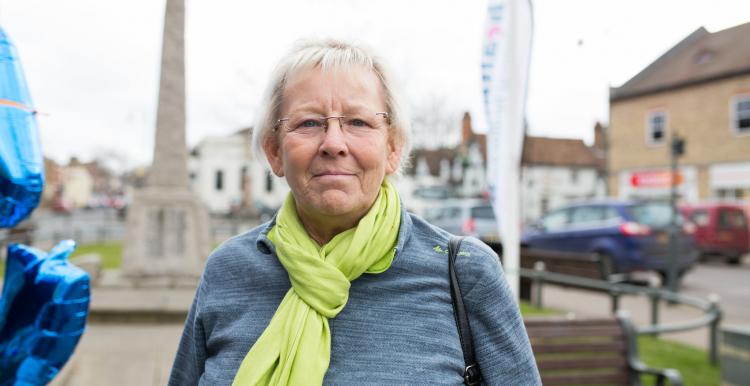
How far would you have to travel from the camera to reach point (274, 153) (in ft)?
5.30

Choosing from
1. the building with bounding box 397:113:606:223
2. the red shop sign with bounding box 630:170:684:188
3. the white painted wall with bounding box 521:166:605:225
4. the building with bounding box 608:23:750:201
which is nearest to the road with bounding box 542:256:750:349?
the red shop sign with bounding box 630:170:684:188

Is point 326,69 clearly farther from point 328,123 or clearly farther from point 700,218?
point 700,218

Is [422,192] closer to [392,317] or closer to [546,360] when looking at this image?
[546,360]

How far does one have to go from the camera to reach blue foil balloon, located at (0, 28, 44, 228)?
1457 mm

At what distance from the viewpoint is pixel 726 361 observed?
12.6 feet

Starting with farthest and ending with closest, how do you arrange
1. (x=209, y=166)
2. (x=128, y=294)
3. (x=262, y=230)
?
(x=209, y=166) → (x=128, y=294) → (x=262, y=230)

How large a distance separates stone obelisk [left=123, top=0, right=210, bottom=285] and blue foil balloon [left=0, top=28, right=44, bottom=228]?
6849mm

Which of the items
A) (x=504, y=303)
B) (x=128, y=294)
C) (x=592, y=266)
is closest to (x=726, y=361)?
(x=504, y=303)

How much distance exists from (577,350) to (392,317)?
2.67 meters

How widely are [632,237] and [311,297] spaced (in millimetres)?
9598

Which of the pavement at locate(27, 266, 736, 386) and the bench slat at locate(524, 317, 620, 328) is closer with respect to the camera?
the bench slat at locate(524, 317, 620, 328)

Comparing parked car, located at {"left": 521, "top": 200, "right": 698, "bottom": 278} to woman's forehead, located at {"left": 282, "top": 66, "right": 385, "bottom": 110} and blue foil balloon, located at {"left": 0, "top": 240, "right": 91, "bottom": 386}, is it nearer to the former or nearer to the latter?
woman's forehead, located at {"left": 282, "top": 66, "right": 385, "bottom": 110}

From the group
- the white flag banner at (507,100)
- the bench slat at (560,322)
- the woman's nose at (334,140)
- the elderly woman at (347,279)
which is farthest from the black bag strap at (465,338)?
the white flag banner at (507,100)

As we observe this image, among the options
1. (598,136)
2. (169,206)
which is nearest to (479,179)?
(169,206)
